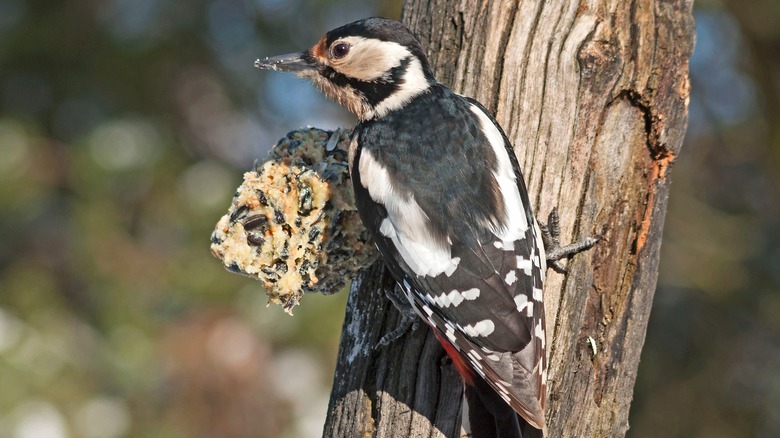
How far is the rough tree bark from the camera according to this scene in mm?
2596

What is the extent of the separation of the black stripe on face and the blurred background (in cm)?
135

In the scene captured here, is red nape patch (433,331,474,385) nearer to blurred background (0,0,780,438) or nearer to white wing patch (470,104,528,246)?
white wing patch (470,104,528,246)

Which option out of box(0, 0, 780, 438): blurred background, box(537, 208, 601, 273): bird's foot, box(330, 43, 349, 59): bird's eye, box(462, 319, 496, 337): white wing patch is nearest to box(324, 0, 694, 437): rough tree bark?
box(537, 208, 601, 273): bird's foot

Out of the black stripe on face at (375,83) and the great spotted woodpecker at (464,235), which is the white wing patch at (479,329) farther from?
the black stripe on face at (375,83)

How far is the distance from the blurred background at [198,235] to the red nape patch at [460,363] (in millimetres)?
2222

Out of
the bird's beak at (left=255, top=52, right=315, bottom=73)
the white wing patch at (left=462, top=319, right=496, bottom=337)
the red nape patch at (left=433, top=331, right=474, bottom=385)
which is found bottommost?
the red nape patch at (left=433, top=331, right=474, bottom=385)

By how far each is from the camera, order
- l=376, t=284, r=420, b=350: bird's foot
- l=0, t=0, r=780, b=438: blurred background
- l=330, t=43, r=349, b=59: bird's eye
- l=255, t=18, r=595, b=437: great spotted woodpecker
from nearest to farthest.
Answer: l=255, t=18, r=595, b=437: great spotted woodpecker < l=376, t=284, r=420, b=350: bird's foot < l=330, t=43, r=349, b=59: bird's eye < l=0, t=0, r=780, b=438: blurred background

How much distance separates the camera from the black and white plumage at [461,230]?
2453 mm

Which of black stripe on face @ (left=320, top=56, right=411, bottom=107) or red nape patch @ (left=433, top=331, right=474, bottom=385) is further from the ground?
black stripe on face @ (left=320, top=56, right=411, bottom=107)

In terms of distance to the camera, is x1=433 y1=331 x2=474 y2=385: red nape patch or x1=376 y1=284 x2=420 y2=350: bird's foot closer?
x1=433 y1=331 x2=474 y2=385: red nape patch

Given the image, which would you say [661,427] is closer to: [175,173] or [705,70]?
[705,70]

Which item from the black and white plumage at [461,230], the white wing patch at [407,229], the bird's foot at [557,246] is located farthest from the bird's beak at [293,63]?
the bird's foot at [557,246]

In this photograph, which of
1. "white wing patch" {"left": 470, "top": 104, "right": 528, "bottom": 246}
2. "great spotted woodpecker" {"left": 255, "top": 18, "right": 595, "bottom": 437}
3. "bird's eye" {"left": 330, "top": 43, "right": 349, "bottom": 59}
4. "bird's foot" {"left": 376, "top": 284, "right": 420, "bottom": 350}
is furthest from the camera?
"bird's eye" {"left": 330, "top": 43, "right": 349, "bottom": 59}

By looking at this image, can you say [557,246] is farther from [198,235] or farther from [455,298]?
[198,235]
